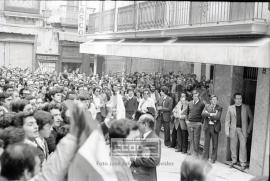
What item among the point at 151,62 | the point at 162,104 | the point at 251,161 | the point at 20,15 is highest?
the point at 20,15

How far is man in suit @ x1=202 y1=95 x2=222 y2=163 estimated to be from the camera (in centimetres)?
1017

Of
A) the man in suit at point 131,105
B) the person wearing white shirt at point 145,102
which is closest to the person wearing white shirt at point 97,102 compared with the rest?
the man in suit at point 131,105

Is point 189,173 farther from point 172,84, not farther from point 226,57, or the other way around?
point 172,84

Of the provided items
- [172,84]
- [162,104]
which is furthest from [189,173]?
[172,84]

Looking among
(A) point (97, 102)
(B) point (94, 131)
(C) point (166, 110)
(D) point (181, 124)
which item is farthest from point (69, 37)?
(B) point (94, 131)

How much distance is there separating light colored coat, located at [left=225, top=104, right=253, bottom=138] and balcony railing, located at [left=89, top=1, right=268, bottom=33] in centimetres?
207

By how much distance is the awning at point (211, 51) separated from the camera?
825cm

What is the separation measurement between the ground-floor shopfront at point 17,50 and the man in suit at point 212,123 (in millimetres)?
18209

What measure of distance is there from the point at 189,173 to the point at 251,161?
6.77 m

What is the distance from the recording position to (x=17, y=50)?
26.4 metres

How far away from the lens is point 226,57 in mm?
9281

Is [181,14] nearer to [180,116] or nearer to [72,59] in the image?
[180,116]

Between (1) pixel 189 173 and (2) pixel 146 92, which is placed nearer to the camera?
(1) pixel 189 173

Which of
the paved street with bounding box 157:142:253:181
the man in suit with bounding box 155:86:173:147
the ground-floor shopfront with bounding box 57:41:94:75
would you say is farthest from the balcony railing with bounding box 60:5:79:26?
the paved street with bounding box 157:142:253:181
